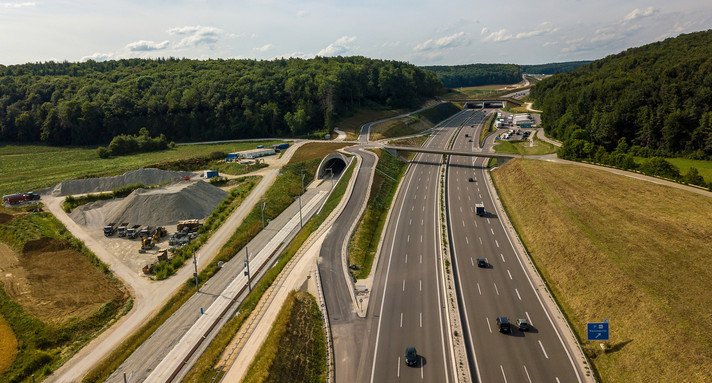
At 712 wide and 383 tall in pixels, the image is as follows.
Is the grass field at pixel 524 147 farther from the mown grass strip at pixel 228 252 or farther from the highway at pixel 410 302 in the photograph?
the mown grass strip at pixel 228 252

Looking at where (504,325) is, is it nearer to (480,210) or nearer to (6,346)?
(480,210)

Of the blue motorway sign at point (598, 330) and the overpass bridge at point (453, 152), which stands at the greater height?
the overpass bridge at point (453, 152)

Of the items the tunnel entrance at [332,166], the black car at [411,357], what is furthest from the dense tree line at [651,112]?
the black car at [411,357]

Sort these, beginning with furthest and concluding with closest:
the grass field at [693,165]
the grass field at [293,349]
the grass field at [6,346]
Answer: the grass field at [693,165] < the grass field at [6,346] < the grass field at [293,349]

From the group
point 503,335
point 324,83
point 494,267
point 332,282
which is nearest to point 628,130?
point 494,267

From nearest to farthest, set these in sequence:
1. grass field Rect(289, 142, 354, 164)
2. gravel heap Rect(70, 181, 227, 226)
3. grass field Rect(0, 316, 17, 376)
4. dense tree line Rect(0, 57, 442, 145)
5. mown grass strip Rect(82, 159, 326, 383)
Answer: grass field Rect(0, 316, 17, 376) → mown grass strip Rect(82, 159, 326, 383) → gravel heap Rect(70, 181, 227, 226) → grass field Rect(289, 142, 354, 164) → dense tree line Rect(0, 57, 442, 145)

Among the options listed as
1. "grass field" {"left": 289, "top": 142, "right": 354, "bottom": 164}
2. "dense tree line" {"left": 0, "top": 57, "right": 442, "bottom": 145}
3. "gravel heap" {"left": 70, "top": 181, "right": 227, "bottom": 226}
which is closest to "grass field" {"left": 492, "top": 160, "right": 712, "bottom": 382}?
"grass field" {"left": 289, "top": 142, "right": 354, "bottom": 164}

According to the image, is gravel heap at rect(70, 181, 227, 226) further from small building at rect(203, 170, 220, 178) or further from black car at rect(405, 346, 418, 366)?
black car at rect(405, 346, 418, 366)
